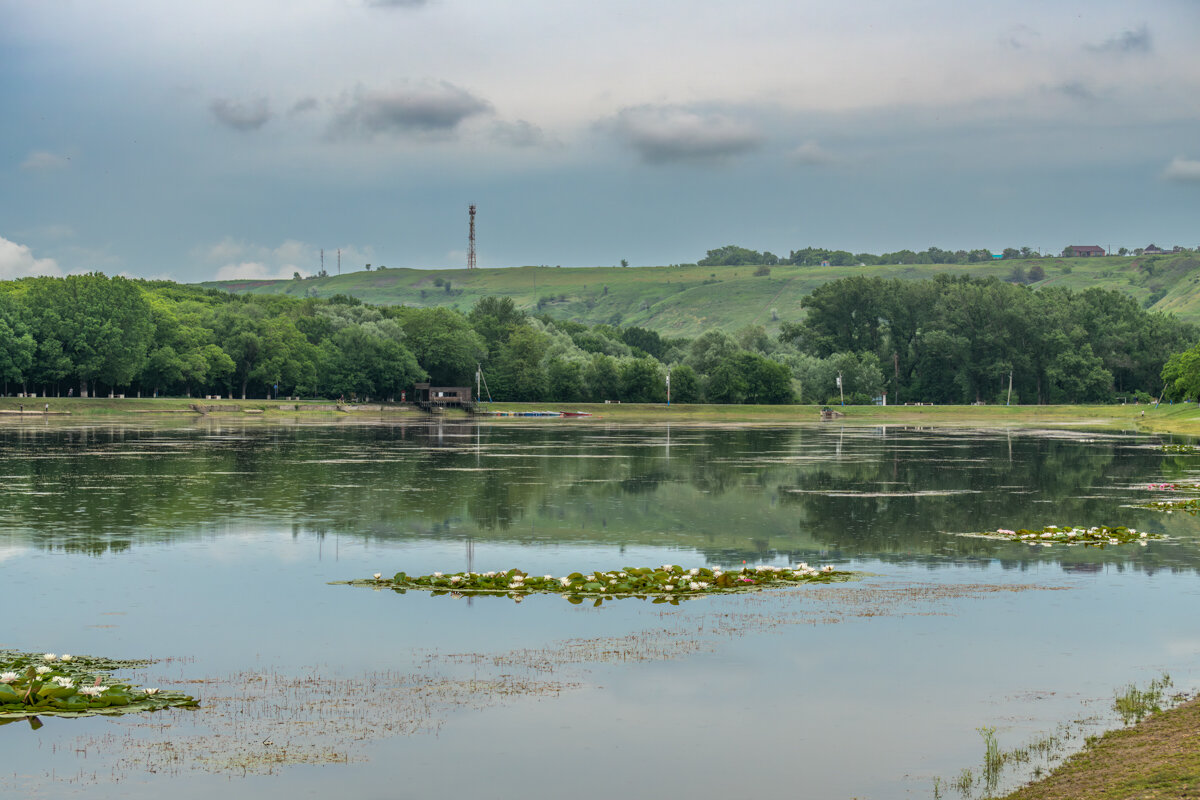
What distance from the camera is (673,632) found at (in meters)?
18.8

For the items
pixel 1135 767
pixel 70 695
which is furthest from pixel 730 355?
pixel 1135 767

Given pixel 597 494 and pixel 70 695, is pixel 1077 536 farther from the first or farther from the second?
pixel 70 695

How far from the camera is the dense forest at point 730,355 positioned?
523 feet

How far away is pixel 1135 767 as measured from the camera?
1152cm

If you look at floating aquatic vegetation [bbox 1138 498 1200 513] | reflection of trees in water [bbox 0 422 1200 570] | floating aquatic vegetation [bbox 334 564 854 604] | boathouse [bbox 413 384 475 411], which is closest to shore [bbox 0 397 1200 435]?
boathouse [bbox 413 384 475 411]

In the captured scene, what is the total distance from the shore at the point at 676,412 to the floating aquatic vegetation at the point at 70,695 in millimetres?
109891

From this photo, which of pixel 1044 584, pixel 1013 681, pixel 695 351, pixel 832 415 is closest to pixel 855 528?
pixel 1044 584

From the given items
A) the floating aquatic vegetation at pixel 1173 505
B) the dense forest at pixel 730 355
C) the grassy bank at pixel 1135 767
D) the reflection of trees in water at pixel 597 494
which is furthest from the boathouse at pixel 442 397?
the grassy bank at pixel 1135 767

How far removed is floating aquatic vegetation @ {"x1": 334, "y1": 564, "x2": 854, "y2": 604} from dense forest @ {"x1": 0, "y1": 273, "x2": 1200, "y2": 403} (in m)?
132

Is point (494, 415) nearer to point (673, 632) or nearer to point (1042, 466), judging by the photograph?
point (1042, 466)

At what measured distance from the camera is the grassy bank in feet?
35.3

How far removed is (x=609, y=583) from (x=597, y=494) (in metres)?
19.4

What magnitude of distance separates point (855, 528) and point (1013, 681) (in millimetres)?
16466

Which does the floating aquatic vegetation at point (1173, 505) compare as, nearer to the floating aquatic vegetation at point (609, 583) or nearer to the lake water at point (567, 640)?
the lake water at point (567, 640)
